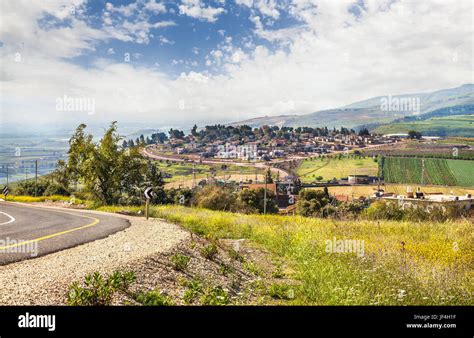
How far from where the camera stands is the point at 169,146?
7381 cm

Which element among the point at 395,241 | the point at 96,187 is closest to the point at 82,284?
the point at 395,241

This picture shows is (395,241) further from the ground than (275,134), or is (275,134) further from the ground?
(275,134)

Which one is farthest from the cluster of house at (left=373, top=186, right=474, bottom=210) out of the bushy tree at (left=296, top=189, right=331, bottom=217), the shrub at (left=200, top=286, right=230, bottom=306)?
the shrub at (left=200, top=286, right=230, bottom=306)

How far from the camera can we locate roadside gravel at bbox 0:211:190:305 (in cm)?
626

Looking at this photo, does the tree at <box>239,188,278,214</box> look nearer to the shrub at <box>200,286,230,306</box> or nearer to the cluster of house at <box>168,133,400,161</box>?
the shrub at <box>200,286,230,306</box>

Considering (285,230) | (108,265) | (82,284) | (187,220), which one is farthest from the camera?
(187,220)

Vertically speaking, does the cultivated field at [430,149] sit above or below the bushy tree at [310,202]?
above

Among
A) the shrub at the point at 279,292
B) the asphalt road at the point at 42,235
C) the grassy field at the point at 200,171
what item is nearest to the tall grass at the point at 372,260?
the shrub at the point at 279,292

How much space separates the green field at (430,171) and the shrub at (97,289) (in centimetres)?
7414

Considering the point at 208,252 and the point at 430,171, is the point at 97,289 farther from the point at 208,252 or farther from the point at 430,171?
the point at 430,171

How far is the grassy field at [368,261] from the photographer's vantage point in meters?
7.54

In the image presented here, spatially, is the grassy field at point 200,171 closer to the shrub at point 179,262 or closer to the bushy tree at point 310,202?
the bushy tree at point 310,202
